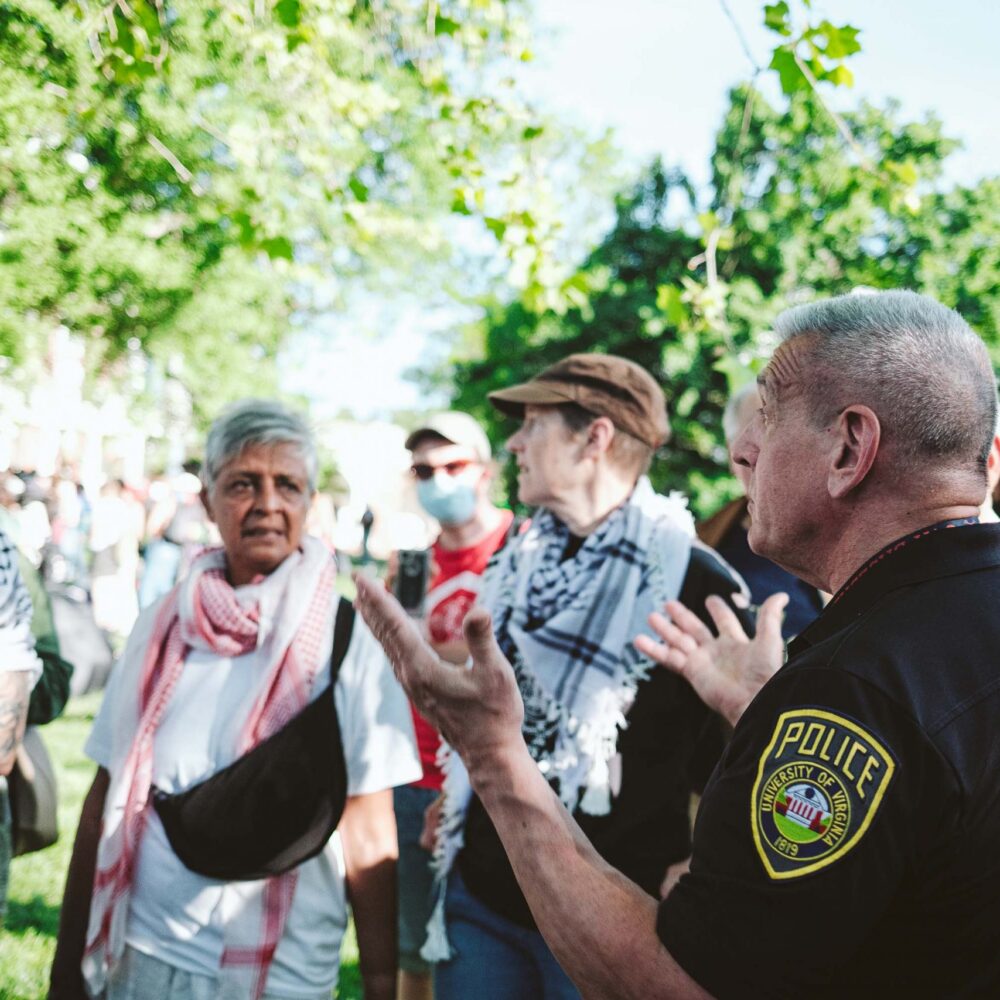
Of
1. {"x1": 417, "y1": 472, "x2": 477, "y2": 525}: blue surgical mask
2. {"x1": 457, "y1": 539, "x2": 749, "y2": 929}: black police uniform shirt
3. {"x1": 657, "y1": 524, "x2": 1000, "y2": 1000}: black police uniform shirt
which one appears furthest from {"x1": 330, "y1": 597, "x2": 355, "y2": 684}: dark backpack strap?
{"x1": 417, "y1": 472, "x2": 477, "y2": 525}: blue surgical mask

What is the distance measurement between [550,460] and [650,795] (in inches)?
37.1

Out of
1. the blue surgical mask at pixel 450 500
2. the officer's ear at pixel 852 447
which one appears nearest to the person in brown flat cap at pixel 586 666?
the blue surgical mask at pixel 450 500

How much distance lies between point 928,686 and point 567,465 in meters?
1.80

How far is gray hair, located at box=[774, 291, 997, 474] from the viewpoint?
1.23 m

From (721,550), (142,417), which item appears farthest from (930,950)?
(142,417)

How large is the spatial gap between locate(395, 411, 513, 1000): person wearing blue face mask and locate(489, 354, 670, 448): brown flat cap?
3.09 ft

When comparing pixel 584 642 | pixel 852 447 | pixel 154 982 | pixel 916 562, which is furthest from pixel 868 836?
pixel 154 982

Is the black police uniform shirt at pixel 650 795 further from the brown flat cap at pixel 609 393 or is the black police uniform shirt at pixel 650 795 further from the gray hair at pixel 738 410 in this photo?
the gray hair at pixel 738 410

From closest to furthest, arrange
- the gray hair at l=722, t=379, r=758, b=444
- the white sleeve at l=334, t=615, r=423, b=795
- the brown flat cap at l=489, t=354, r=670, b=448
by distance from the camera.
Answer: the white sleeve at l=334, t=615, r=423, b=795
the brown flat cap at l=489, t=354, r=670, b=448
the gray hair at l=722, t=379, r=758, b=444

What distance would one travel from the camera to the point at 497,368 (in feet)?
101

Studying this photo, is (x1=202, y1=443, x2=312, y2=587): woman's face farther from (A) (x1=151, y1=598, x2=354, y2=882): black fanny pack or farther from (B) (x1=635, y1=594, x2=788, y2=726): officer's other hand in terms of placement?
(B) (x1=635, y1=594, x2=788, y2=726): officer's other hand

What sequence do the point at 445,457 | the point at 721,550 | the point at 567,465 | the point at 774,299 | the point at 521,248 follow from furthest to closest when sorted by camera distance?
the point at 774,299, the point at 521,248, the point at 445,457, the point at 721,550, the point at 567,465

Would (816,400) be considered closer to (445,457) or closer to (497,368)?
(445,457)

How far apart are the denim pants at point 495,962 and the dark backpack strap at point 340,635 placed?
688mm
